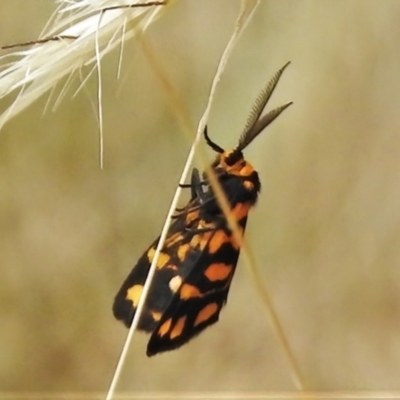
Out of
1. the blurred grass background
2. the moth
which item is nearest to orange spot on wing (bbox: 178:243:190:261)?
the moth

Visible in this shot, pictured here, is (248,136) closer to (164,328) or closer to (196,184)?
(196,184)

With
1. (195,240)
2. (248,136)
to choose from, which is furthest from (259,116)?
(195,240)

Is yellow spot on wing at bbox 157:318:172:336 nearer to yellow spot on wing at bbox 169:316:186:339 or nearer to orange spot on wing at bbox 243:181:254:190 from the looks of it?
yellow spot on wing at bbox 169:316:186:339

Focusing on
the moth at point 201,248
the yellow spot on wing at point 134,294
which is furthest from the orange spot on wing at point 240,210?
the yellow spot on wing at point 134,294

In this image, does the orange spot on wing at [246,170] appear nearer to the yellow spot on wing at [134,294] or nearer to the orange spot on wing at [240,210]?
the orange spot on wing at [240,210]

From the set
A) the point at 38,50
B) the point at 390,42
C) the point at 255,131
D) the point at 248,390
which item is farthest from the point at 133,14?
the point at 248,390

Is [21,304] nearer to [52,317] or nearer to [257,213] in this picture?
[52,317]
